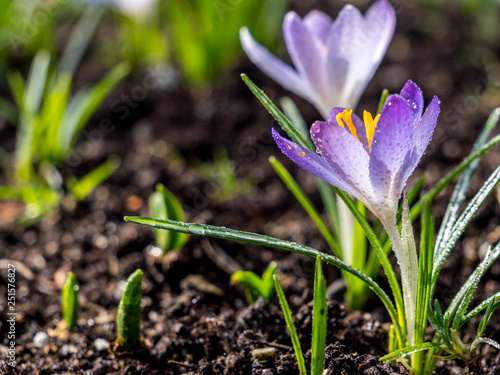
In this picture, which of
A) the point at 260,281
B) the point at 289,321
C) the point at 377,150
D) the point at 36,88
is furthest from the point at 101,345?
the point at 36,88

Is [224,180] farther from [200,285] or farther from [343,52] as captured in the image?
[343,52]

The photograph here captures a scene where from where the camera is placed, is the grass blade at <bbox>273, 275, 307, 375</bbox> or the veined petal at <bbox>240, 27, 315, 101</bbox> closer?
the grass blade at <bbox>273, 275, 307, 375</bbox>

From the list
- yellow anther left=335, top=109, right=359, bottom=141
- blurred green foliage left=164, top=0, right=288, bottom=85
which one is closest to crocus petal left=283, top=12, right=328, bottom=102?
yellow anther left=335, top=109, right=359, bottom=141

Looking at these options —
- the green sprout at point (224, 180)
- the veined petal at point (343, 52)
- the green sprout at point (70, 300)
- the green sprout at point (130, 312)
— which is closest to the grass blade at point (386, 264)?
the veined petal at point (343, 52)

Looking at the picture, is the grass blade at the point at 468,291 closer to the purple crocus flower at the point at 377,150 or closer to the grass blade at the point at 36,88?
the purple crocus flower at the point at 377,150

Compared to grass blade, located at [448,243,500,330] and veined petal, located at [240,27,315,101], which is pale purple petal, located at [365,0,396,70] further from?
grass blade, located at [448,243,500,330]
